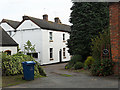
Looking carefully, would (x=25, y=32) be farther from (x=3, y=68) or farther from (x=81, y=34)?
(x=3, y=68)

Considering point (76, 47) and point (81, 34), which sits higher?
point (81, 34)

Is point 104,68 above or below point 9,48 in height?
below

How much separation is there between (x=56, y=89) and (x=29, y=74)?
109 inches

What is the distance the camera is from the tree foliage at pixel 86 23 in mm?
19906

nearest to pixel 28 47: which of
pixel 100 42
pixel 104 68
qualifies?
pixel 100 42

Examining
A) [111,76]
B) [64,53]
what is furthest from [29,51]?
[111,76]

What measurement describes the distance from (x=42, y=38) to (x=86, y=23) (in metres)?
9.82

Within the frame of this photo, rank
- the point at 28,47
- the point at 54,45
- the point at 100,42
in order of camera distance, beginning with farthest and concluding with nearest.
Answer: the point at 54,45
the point at 28,47
the point at 100,42

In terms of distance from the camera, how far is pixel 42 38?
27.8 meters

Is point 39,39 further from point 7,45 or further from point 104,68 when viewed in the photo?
point 104,68

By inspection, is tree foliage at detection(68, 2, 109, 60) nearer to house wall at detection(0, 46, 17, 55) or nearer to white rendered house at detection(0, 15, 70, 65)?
house wall at detection(0, 46, 17, 55)

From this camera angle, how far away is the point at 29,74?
31.4 feet

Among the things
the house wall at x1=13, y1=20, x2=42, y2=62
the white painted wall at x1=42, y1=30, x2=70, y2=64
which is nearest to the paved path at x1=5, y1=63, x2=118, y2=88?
the house wall at x1=13, y1=20, x2=42, y2=62

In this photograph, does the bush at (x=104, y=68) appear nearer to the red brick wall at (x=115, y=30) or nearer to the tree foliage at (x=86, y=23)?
the red brick wall at (x=115, y=30)
